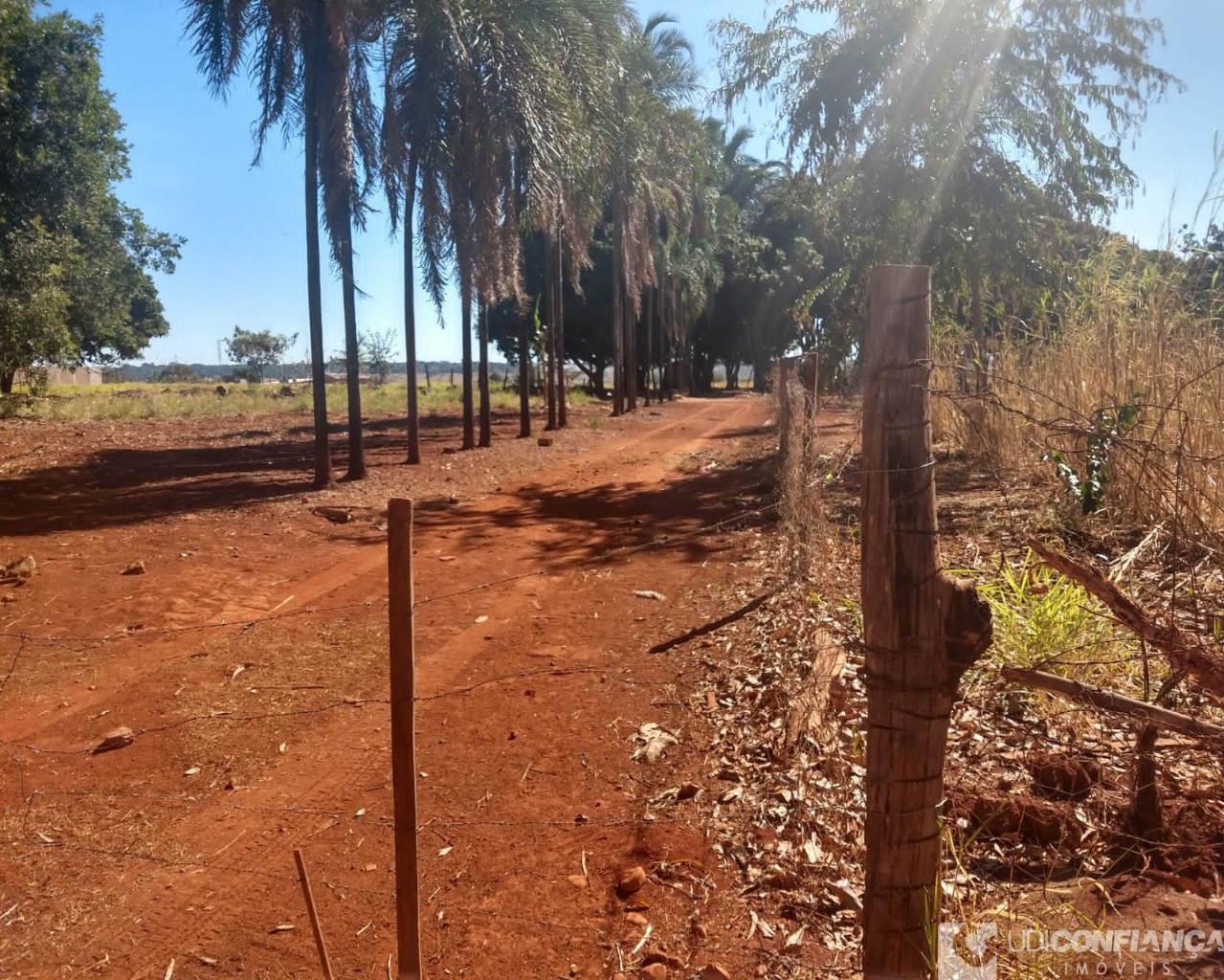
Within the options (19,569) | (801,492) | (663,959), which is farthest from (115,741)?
(801,492)

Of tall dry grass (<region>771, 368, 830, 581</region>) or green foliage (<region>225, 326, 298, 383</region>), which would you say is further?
green foliage (<region>225, 326, 298, 383</region>)

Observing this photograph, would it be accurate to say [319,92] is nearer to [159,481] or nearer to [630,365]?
[159,481]

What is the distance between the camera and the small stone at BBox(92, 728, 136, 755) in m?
5.03

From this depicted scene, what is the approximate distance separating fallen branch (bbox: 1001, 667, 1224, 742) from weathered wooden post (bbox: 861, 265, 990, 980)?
51 centimetres

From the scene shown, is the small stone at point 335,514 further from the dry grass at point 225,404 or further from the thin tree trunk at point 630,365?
the thin tree trunk at point 630,365

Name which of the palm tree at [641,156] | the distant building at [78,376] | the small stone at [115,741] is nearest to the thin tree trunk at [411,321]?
the palm tree at [641,156]

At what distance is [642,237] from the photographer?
100.0ft

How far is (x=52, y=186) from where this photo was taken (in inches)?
902

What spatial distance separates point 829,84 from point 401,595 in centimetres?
1273

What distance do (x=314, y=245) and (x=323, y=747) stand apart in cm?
1024

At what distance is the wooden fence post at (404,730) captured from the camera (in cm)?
264

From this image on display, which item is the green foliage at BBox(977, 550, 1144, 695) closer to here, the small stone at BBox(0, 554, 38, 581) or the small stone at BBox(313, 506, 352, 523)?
the small stone at BBox(0, 554, 38, 581)

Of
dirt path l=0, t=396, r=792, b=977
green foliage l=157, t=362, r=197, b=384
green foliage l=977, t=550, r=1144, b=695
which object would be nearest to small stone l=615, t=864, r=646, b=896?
dirt path l=0, t=396, r=792, b=977

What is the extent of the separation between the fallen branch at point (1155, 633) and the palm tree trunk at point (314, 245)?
1208cm
